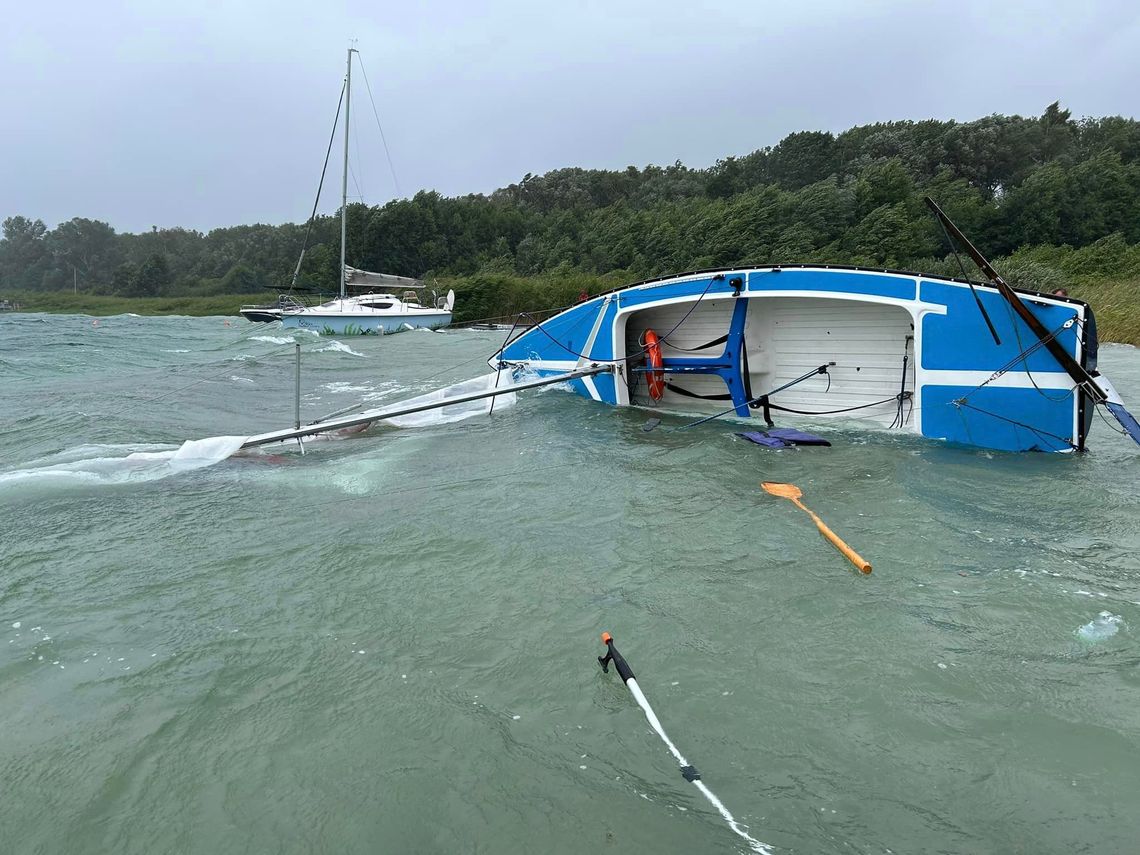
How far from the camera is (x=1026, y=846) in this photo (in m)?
2.42

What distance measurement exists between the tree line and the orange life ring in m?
25.0

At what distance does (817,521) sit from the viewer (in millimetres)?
5418

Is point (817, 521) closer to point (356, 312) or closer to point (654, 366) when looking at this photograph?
point (654, 366)

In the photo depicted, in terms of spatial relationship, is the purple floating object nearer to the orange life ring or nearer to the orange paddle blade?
the orange paddle blade

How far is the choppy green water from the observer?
8.63 feet

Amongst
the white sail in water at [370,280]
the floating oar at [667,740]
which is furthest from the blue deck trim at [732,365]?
the white sail in water at [370,280]

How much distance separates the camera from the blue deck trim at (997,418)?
7.68 metres

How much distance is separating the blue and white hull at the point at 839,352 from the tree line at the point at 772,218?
80.9ft

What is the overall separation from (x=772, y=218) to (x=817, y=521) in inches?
1791

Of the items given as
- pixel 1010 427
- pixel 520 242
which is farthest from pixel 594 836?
pixel 520 242

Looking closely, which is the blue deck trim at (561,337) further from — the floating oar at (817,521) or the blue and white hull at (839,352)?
the floating oar at (817,521)

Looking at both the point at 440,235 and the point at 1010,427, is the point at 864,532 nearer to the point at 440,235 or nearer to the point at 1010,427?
the point at 1010,427

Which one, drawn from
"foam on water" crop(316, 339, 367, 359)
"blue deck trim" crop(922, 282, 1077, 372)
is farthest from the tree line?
"blue deck trim" crop(922, 282, 1077, 372)

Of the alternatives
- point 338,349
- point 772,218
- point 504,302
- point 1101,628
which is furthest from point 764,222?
point 1101,628
